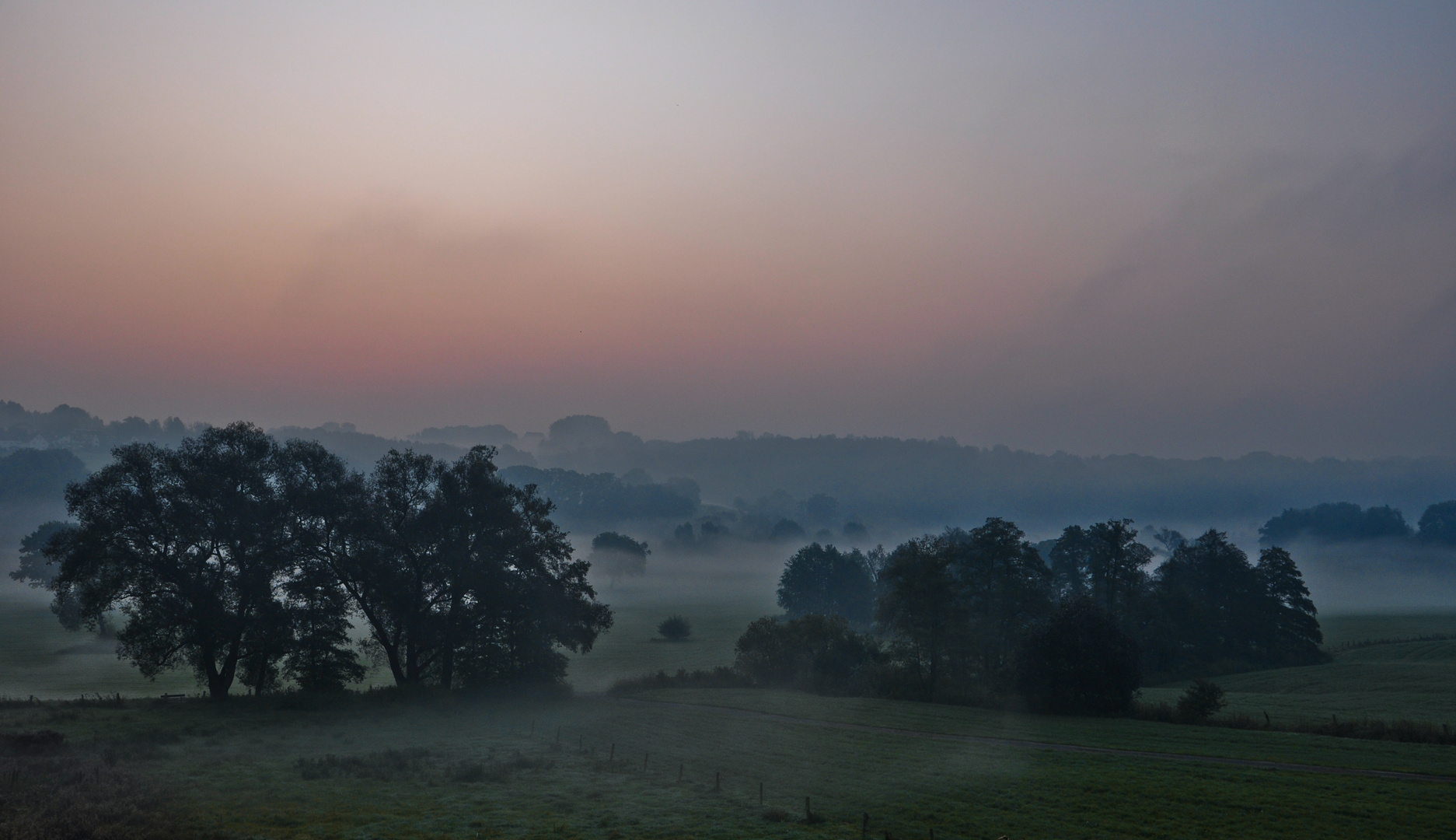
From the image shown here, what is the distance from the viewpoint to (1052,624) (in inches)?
2222

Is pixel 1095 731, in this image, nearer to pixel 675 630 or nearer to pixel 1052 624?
pixel 1052 624

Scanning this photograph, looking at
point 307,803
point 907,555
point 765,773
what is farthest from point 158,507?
point 907,555

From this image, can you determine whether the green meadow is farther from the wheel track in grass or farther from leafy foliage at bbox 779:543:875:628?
leafy foliage at bbox 779:543:875:628

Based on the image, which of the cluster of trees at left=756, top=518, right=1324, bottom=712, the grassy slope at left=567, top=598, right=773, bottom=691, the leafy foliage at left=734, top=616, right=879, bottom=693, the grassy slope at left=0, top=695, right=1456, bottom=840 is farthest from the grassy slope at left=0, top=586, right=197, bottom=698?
the cluster of trees at left=756, top=518, right=1324, bottom=712

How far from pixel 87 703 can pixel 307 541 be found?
46.6ft

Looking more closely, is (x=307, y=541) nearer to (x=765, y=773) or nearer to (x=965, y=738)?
(x=765, y=773)

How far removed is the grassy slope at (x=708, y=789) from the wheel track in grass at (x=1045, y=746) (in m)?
1.48

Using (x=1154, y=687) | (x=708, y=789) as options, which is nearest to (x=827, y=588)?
(x=1154, y=687)

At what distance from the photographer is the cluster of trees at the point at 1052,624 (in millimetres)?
54031

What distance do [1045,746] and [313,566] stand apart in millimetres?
46656

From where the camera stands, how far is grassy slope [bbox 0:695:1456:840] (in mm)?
24656

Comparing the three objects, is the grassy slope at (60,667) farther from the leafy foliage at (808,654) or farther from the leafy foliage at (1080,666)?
the leafy foliage at (1080,666)

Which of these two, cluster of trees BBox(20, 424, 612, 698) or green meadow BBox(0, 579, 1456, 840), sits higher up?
cluster of trees BBox(20, 424, 612, 698)

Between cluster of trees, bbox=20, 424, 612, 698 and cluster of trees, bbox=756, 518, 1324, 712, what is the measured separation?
917 inches
